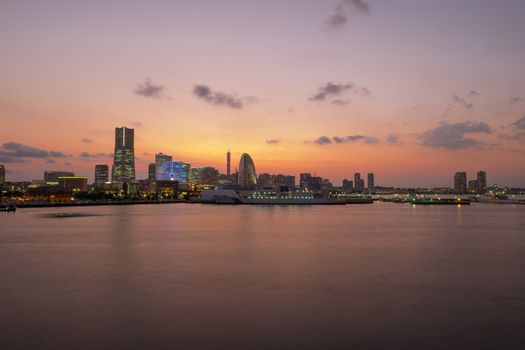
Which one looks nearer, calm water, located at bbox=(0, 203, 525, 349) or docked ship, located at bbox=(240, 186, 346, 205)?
calm water, located at bbox=(0, 203, 525, 349)

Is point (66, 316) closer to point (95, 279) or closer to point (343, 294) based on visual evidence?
point (95, 279)

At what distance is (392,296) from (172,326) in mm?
8709

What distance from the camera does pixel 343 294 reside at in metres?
18.1

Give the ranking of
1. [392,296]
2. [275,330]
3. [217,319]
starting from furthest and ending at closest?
[392,296] < [217,319] < [275,330]

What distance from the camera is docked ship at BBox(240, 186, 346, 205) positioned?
555 ft

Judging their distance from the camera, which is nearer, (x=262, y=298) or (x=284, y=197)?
(x=262, y=298)

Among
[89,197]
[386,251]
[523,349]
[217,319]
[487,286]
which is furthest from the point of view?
[89,197]

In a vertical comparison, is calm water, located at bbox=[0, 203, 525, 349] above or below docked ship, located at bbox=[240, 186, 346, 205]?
below

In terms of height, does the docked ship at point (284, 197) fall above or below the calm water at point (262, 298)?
above

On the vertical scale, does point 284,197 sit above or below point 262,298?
above

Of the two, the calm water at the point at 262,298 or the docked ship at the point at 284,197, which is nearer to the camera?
the calm water at the point at 262,298

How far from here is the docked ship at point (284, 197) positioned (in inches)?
6663

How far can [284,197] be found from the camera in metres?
172

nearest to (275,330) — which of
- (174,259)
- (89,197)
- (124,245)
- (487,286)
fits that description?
(487,286)
